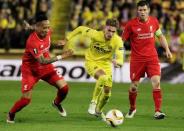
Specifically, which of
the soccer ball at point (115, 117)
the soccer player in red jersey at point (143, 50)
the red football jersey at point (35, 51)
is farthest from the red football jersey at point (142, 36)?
the soccer ball at point (115, 117)

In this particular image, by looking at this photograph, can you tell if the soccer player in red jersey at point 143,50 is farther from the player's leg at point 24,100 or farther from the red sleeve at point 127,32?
the player's leg at point 24,100

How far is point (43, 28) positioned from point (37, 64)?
0.79 metres

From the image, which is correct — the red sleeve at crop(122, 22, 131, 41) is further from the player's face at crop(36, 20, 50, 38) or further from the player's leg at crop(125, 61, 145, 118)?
the player's face at crop(36, 20, 50, 38)

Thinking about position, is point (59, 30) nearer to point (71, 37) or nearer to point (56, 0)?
point (56, 0)

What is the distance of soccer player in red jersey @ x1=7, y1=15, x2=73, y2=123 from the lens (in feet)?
41.9

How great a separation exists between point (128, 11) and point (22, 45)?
4571 millimetres

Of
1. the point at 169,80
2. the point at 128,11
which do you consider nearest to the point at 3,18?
the point at 128,11

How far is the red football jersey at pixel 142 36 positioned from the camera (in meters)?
14.0

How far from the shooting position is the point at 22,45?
1086 inches

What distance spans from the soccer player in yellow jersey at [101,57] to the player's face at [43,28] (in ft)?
2.86

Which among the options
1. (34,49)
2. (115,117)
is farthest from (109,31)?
(115,117)

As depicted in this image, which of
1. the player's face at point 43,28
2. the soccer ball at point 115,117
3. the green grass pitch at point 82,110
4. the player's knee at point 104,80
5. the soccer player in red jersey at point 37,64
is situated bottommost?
the green grass pitch at point 82,110

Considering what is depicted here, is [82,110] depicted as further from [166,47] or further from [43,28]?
[43,28]

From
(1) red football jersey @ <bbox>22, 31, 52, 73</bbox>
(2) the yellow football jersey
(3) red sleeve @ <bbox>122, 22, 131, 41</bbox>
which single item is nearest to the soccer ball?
(2) the yellow football jersey
